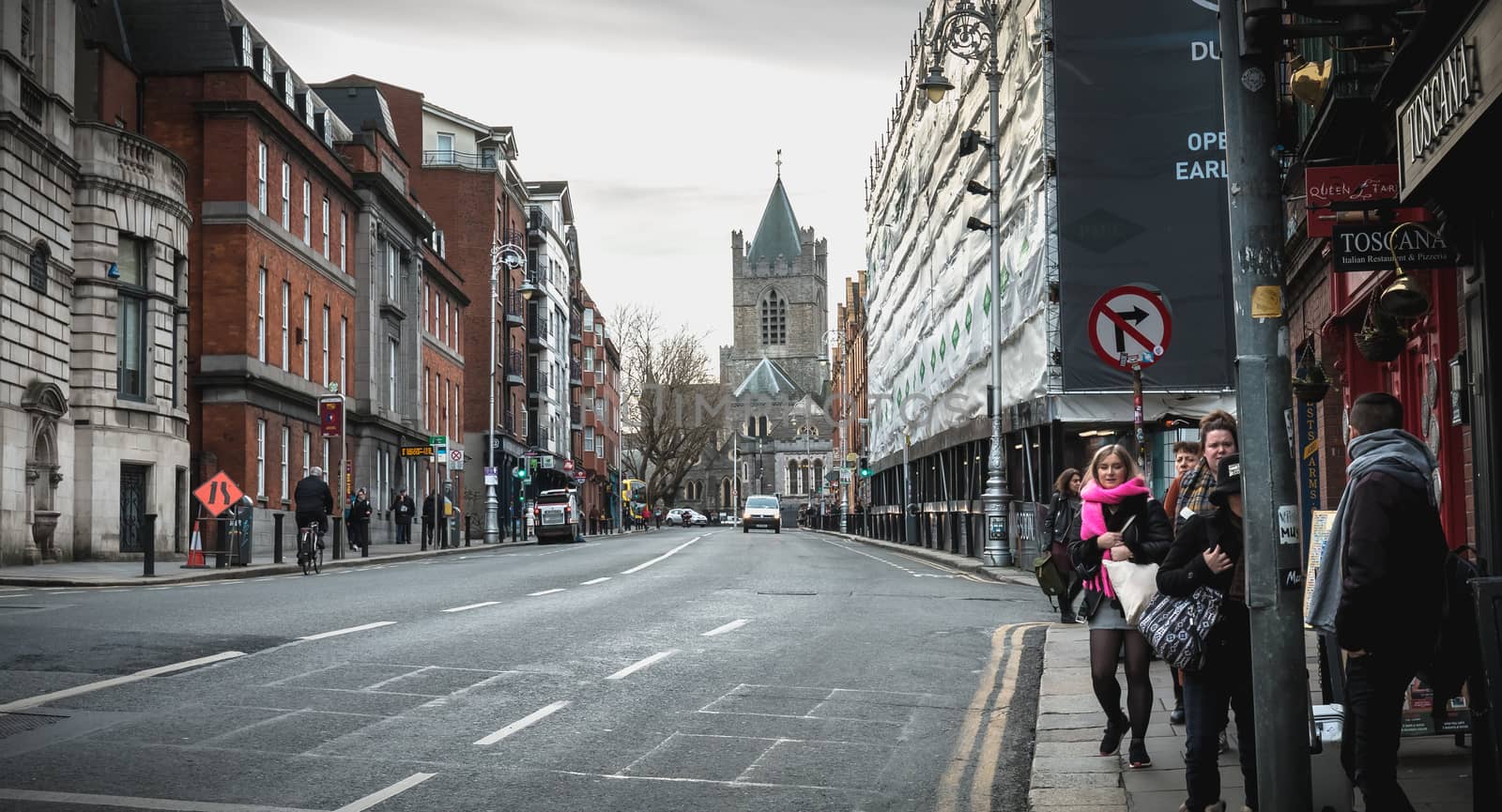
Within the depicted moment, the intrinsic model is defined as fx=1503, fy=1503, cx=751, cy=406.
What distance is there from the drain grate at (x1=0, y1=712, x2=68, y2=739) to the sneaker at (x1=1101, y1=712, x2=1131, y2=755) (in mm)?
5597

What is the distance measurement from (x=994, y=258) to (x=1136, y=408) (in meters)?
15.3

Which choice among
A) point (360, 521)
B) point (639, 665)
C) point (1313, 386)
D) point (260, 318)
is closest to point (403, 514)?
point (260, 318)

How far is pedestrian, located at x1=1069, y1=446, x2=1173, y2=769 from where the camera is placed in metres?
7.17

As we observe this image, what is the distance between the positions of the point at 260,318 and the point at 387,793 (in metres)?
33.4

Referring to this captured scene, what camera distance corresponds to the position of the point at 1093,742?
8.07 meters

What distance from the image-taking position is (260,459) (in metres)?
37.5

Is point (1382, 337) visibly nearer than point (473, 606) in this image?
Yes

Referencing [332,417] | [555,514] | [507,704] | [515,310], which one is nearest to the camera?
[507,704]

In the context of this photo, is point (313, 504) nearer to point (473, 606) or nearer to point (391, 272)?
point (473, 606)

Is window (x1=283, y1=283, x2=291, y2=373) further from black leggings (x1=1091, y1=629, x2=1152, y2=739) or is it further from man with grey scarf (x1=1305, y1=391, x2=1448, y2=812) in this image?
man with grey scarf (x1=1305, y1=391, x2=1448, y2=812)

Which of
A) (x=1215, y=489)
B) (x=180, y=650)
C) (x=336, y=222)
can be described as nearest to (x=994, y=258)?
(x=180, y=650)

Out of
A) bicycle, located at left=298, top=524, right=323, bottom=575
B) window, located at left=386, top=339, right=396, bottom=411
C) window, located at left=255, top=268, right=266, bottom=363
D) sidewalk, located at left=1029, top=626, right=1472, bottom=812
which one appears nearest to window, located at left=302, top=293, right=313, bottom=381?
window, located at left=255, top=268, right=266, bottom=363

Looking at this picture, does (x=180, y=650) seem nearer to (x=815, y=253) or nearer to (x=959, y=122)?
(x=959, y=122)

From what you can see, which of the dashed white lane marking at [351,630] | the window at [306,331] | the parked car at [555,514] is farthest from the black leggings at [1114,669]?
the parked car at [555,514]
